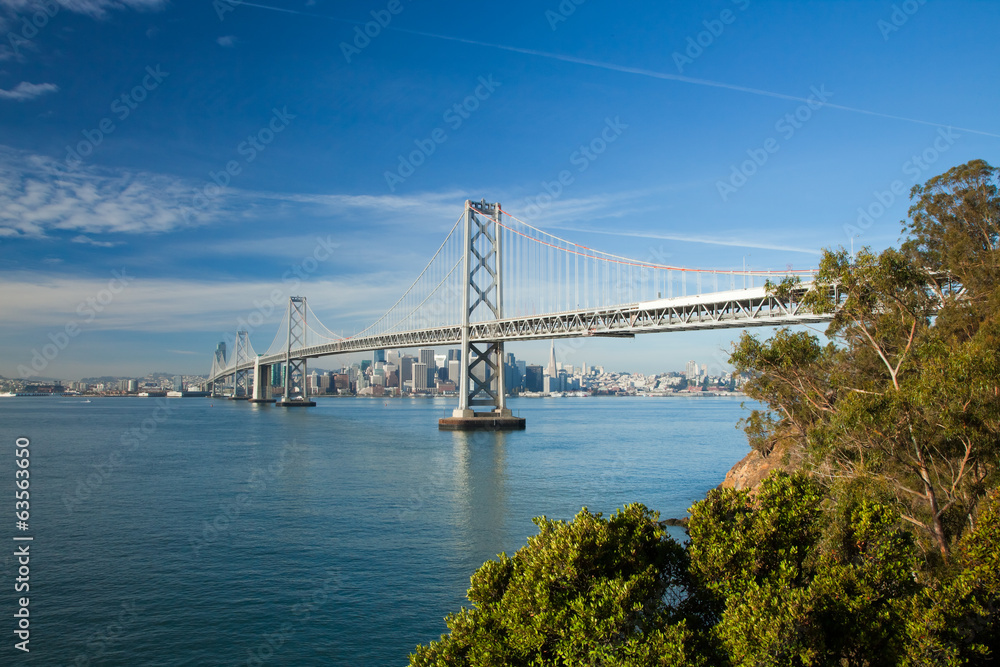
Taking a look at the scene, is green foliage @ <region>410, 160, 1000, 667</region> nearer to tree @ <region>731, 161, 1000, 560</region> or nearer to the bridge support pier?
tree @ <region>731, 161, 1000, 560</region>

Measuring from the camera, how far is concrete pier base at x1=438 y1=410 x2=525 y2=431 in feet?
170

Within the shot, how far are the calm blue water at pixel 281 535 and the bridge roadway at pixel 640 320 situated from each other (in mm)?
7574

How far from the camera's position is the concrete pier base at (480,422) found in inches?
2044

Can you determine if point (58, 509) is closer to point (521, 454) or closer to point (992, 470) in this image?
point (521, 454)

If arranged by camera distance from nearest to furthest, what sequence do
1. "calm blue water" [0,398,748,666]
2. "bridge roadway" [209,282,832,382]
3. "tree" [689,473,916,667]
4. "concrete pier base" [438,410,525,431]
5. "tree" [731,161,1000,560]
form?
"tree" [689,473,916,667], "tree" [731,161,1000,560], "calm blue water" [0,398,748,666], "bridge roadway" [209,282,832,382], "concrete pier base" [438,410,525,431]

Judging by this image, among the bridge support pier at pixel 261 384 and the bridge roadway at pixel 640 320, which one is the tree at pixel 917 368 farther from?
the bridge support pier at pixel 261 384

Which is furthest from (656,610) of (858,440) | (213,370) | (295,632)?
(213,370)

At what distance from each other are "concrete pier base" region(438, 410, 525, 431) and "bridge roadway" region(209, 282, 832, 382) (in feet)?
20.5

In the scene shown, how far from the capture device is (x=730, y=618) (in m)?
6.58

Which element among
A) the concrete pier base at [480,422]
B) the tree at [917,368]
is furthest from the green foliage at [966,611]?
the concrete pier base at [480,422]

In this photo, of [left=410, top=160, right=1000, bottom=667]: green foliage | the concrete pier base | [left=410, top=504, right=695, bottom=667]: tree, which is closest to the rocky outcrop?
[left=410, top=160, right=1000, bottom=667]: green foliage

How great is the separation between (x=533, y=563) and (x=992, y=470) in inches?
287

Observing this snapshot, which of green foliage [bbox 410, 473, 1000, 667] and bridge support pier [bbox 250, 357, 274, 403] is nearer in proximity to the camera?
green foliage [bbox 410, 473, 1000, 667]

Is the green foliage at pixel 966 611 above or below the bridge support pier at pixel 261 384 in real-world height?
below
